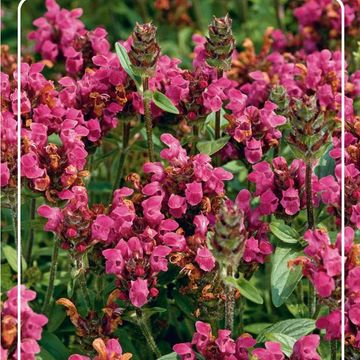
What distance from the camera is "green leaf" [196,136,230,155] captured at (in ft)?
9.34

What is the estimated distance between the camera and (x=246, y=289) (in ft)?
7.70

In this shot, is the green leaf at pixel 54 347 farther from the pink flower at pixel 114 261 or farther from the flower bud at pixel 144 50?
the flower bud at pixel 144 50

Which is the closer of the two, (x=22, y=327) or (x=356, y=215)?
(x=22, y=327)

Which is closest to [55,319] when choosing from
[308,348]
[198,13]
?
[308,348]

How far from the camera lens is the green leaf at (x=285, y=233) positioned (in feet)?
8.77

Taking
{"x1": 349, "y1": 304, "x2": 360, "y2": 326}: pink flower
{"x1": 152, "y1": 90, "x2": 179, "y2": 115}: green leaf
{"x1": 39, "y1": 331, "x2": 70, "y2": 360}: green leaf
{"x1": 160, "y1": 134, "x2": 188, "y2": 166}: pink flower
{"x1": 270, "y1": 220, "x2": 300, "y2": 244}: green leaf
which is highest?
{"x1": 152, "y1": 90, "x2": 179, "y2": 115}: green leaf

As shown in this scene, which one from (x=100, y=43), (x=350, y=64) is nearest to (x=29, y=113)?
(x=100, y=43)

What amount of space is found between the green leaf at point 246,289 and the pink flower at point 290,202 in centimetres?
40

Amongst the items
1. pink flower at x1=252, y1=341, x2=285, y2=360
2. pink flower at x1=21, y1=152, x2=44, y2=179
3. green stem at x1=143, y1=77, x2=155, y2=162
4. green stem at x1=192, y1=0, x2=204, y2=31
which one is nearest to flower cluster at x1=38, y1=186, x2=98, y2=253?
pink flower at x1=21, y1=152, x2=44, y2=179

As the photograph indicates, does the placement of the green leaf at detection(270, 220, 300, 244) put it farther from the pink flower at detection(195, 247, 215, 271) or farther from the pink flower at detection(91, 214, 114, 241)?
the pink flower at detection(91, 214, 114, 241)

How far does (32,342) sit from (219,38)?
41.5 inches

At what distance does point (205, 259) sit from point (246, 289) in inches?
6.9

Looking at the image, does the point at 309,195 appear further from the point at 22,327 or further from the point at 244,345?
the point at 22,327

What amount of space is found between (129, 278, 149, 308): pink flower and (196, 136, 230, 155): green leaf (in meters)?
0.53
